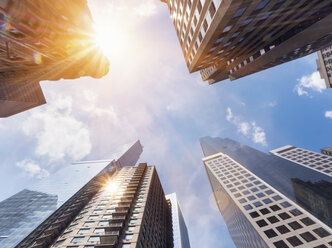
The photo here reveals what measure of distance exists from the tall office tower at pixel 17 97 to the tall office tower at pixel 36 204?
30767 mm

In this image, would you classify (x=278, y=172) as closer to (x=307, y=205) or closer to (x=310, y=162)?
(x=310, y=162)

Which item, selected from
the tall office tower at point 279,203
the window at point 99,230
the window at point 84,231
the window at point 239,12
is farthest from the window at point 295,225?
the window at point 239,12

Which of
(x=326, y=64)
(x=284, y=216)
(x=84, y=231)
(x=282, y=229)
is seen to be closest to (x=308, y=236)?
(x=282, y=229)

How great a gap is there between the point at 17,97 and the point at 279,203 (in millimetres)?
72616

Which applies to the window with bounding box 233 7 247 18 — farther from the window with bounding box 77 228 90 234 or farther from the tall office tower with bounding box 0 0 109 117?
the window with bounding box 77 228 90 234

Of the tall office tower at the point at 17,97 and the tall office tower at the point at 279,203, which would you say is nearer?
the tall office tower at the point at 17,97

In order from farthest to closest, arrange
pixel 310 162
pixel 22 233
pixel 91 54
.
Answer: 1. pixel 310 162
2. pixel 22 233
3. pixel 91 54

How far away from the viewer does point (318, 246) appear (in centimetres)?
3005

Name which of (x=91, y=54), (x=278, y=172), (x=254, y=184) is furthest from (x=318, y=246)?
(x=91, y=54)

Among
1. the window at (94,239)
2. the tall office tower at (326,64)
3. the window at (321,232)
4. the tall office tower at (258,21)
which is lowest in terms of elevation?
the window at (321,232)

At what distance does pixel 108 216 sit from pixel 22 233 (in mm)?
25999

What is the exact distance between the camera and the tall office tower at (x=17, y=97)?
28.5 metres

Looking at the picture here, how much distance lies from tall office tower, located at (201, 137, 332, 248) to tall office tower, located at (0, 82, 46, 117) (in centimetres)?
6360

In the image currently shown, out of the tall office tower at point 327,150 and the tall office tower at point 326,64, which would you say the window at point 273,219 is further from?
the tall office tower at point 327,150
